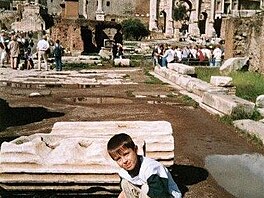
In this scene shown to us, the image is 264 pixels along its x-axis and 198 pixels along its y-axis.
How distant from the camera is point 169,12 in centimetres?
6109

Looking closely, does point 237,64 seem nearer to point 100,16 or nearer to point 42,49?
point 42,49

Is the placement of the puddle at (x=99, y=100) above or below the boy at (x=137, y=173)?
below

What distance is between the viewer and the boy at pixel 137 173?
2932mm

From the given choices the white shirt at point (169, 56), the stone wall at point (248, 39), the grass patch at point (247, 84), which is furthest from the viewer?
the white shirt at point (169, 56)

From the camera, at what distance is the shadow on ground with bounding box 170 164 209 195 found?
513cm

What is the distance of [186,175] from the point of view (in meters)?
5.44

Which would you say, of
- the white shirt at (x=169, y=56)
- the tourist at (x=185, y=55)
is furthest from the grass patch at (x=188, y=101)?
the tourist at (x=185, y=55)

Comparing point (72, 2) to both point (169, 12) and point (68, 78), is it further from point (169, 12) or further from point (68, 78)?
point (169, 12)

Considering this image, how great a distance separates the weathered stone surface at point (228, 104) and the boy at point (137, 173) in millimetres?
5665

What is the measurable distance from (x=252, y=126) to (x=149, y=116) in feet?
6.95

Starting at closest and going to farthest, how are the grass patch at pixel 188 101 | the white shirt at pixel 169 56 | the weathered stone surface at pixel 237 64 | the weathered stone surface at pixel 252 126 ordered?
1. the weathered stone surface at pixel 252 126
2. the grass patch at pixel 188 101
3. the weathered stone surface at pixel 237 64
4. the white shirt at pixel 169 56

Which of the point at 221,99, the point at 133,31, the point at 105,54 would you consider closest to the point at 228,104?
the point at 221,99

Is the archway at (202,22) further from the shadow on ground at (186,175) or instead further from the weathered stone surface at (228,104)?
the shadow on ground at (186,175)

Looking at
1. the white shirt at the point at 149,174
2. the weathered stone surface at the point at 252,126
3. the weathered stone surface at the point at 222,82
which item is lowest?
the weathered stone surface at the point at 252,126
